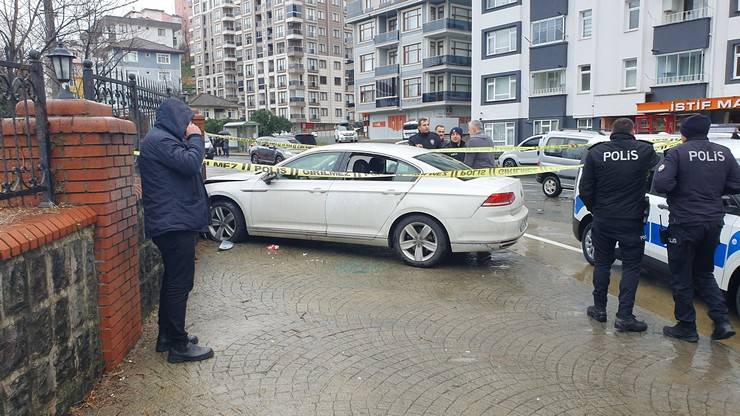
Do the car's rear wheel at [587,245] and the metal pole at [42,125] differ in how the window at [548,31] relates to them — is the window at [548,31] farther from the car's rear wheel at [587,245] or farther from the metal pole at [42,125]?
the metal pole at [42,125]

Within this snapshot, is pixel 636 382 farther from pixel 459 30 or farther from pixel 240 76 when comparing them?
pixel 240 76

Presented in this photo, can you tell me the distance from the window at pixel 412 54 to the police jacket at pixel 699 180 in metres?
51.0

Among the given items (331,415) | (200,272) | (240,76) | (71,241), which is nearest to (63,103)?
(71,241)

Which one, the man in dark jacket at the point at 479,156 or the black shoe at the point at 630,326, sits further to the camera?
the man in dark jacket at the point at 479,156

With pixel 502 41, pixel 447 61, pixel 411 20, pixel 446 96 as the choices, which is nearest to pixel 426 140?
pixel 502 41

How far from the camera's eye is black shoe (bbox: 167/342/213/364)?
157 inches

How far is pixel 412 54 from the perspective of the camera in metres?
54.7

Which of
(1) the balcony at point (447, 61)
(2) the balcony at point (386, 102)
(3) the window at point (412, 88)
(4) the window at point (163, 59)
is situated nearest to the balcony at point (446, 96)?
(3) the window at point (412, 88)

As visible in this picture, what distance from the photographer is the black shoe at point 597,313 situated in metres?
5.08

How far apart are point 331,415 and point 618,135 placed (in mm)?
3365

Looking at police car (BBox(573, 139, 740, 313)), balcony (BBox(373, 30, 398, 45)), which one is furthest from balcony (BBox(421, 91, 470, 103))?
police car (BBox(573, 139, 740, 313))

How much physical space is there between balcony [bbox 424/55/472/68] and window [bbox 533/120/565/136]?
1652cm

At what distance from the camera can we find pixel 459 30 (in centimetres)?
5134

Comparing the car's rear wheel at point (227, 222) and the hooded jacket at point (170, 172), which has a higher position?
the hooded jacket at point (170, 172)
